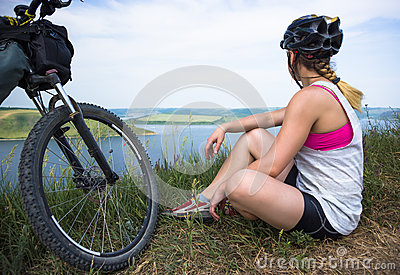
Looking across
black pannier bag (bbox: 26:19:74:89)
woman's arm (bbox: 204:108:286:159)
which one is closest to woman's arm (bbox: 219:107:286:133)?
woman's arm (bbox: 204:108:286:159)

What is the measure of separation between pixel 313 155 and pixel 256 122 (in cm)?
67

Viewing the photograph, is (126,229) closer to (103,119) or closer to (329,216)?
(103,119)

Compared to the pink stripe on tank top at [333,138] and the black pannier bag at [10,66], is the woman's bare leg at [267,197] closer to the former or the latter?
the pink stripe on tank top at [333,138]

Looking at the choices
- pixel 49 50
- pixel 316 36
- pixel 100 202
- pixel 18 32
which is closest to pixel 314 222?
pixel 316 36

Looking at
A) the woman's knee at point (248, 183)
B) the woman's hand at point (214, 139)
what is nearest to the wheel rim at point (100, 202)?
the woman's hand at point (214, 139)

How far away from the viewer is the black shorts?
1863 millimetres

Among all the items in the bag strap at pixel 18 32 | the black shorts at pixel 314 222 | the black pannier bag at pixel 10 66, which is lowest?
the black shorts at pixel 314 222

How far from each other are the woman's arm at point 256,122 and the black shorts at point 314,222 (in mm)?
737

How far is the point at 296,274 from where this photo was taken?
5.98ft

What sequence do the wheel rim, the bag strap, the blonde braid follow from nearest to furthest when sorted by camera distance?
the bag strap → the blonde braid → the wheel rim

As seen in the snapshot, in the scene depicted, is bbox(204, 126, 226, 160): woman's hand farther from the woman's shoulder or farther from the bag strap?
the bag strap

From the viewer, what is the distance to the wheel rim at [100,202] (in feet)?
6.93

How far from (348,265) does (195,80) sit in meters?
1.74

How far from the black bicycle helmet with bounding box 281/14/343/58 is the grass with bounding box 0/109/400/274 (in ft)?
3.95
